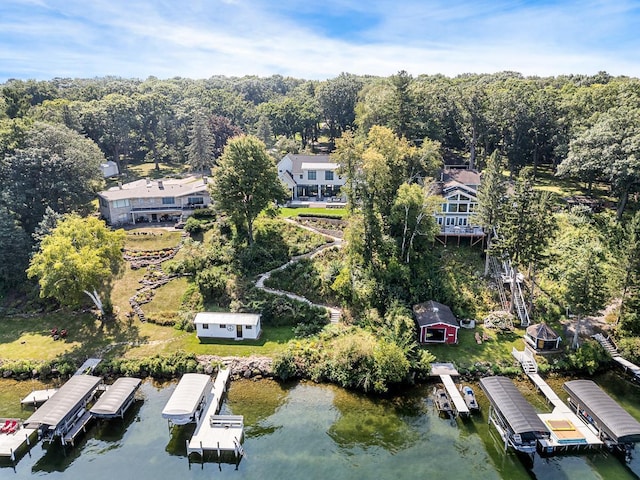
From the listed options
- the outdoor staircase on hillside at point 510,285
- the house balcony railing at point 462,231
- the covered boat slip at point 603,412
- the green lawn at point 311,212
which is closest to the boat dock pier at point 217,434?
the covered boat slip at point 603,412

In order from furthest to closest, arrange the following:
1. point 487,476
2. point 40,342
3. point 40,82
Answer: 1. point 40,82
2. point 40,342
3. point 487,476

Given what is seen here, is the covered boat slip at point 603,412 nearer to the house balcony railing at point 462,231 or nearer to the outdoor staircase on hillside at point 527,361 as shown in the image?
the outdoor staircase on hillside at point 527,361

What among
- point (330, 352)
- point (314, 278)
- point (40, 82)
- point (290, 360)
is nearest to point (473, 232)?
point (314, 278)

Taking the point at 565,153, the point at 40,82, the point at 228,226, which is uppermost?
the point at 40,82

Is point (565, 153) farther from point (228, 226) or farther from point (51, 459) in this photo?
point (51, 459)

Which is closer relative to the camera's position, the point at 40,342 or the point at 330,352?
the point at 330,352

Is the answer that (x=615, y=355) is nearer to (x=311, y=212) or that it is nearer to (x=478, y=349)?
(x=478, y=349)
